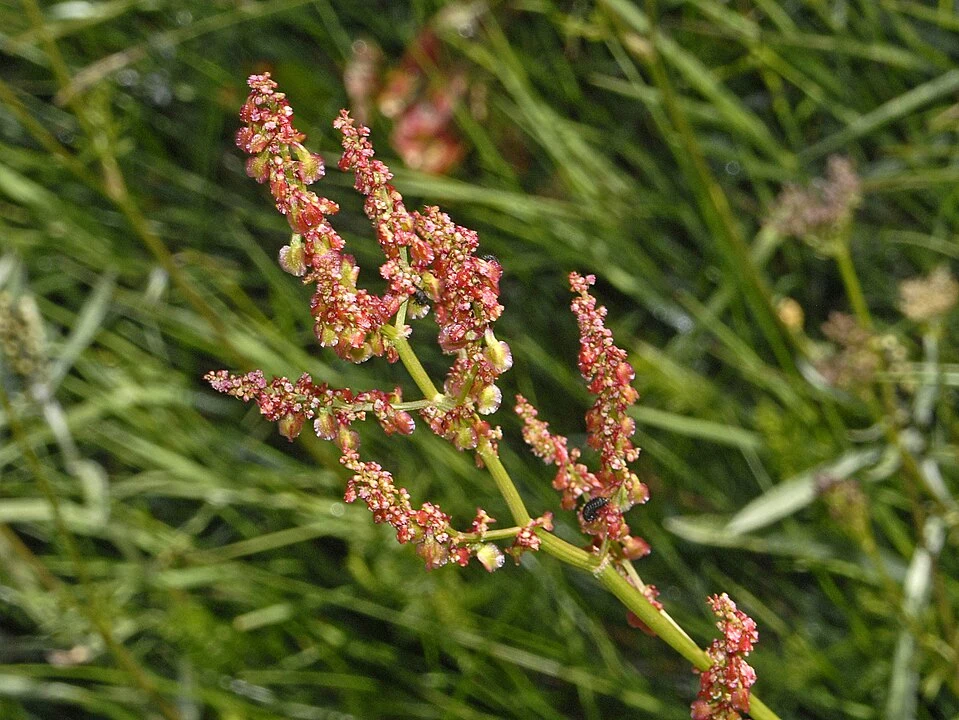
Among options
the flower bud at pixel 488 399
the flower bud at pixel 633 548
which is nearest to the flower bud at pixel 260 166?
the flower bud at pixel 488 399

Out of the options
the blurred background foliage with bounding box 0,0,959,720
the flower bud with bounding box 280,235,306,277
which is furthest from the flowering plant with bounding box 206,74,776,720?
the blurred background foliage with bounding box 0,0,959,720

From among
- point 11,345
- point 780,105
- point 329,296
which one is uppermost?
point 780,105

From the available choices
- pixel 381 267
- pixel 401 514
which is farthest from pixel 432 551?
pixel 381 267

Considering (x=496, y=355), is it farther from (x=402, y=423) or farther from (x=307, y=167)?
(x=307, y=167)

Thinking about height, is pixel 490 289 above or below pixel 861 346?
below

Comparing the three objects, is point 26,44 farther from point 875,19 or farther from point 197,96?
point 875,19

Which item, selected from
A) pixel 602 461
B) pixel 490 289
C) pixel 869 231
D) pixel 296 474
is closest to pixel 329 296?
pixel 490 289

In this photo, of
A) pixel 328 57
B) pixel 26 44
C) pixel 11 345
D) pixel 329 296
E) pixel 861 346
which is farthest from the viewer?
pixel 328 57
